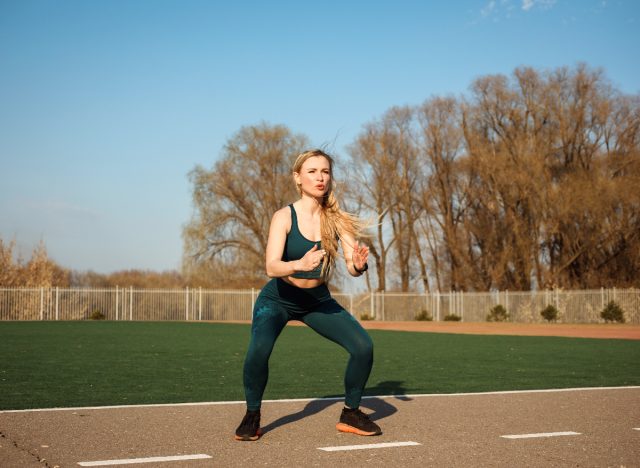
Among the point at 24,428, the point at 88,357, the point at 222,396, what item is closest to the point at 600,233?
the point at 88,357

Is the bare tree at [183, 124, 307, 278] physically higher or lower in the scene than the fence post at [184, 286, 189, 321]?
higher

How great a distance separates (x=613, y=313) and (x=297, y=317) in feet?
121

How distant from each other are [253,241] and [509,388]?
4727 cm

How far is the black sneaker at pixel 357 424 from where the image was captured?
18.9ft

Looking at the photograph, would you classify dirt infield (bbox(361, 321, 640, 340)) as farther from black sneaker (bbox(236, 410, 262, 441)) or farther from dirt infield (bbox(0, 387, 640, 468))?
black sneaker (bbox(236, 410, 262, 441))

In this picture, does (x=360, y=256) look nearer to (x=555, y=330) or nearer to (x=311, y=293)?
(x=311, y=293)

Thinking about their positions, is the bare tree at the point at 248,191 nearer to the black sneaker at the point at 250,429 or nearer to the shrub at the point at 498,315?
the shrub at the point at 498,315

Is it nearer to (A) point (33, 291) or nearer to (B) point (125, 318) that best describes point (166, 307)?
(B) point (125, 318)

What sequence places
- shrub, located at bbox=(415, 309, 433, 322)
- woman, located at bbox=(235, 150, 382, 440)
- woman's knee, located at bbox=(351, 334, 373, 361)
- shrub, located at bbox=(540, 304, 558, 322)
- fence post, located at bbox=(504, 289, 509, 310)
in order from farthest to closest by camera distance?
shrub, located at bbox=(415, 309, 433, 322) < fence post, located at bbox=(504, 289, 509, 310) < shrub, located at bbox=(540, 304, 558, 322) < woman's knee, located at bbox=(351, 334, 373, 361) < woman, located at bbox=(235, 150, 382, 440)

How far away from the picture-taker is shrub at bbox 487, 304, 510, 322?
4544 centimetres

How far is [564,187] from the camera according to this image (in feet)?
150

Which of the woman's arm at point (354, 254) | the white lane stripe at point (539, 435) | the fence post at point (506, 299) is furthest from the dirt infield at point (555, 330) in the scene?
the woman's arm at point (354, 254)

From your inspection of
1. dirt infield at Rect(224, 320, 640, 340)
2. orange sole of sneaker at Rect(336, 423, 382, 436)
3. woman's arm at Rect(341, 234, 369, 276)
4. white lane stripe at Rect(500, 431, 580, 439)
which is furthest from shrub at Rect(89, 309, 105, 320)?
white lane stripe at Rect(500, 431, 580, 439)

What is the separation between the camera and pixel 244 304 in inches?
1994
